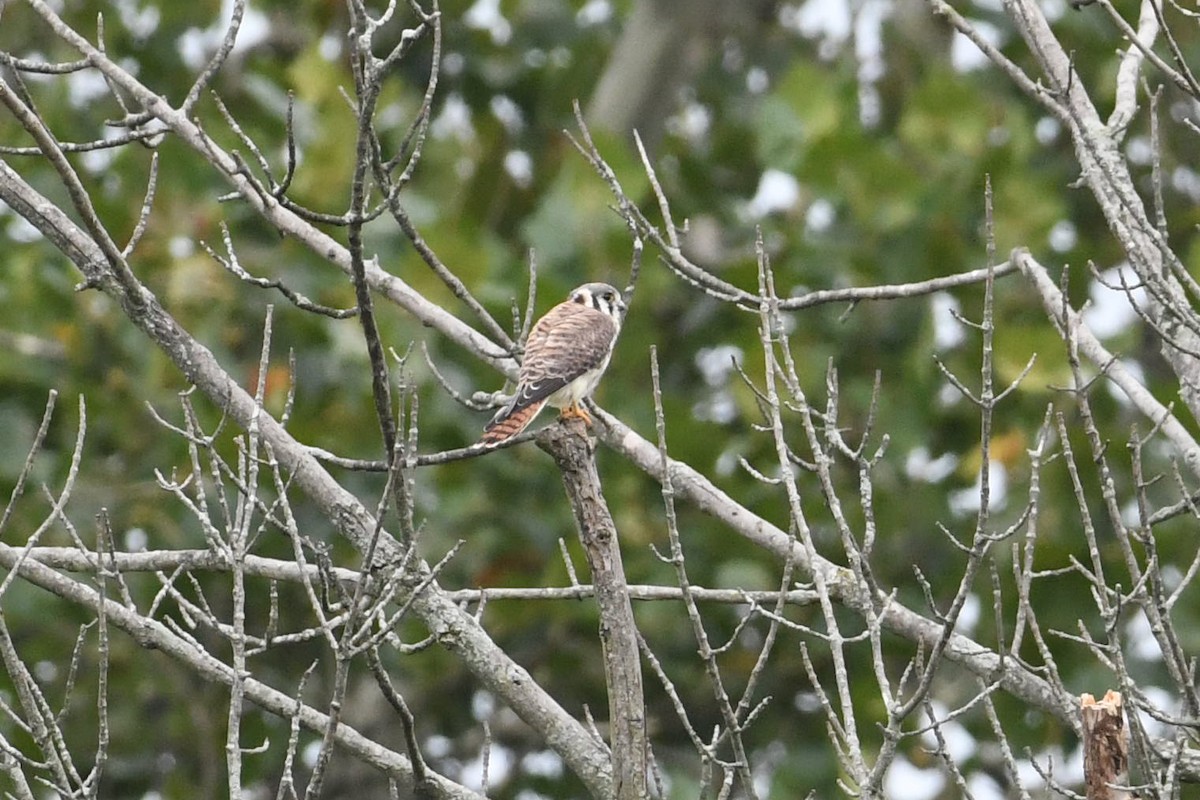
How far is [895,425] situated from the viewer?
776 cm

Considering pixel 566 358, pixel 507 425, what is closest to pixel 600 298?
pixel 566 358

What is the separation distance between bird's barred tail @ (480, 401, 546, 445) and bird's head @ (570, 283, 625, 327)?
139cm

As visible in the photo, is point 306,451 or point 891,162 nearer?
point 306,451

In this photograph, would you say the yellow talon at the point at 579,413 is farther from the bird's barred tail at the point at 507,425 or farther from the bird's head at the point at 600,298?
the bird's head at the point at 600,298

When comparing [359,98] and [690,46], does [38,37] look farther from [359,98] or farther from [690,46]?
[359,98]

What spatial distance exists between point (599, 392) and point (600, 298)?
1.15 metres

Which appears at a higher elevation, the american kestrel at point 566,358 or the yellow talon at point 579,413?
the american kestrel at point 566,358

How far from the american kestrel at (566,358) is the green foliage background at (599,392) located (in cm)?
65

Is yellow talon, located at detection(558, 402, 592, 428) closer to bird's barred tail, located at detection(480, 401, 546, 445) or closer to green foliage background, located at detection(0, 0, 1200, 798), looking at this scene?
bird's barred tail, located at detection(480, 401, 546, 445)

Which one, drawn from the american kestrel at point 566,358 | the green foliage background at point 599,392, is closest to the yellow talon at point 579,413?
the american kestrel at point 566,358

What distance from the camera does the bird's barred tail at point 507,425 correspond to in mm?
4836

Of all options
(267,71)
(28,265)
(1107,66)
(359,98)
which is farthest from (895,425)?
(359,98)

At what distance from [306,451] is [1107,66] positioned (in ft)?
20.4

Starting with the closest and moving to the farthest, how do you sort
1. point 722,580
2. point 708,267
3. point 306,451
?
point 306,451 < point 722,580 < point 708,267
